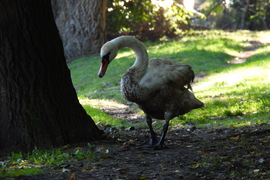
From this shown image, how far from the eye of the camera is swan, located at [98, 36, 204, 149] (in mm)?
7715

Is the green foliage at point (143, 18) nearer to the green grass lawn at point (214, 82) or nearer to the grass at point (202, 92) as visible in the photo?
the green grass lawn at point (214, 82)

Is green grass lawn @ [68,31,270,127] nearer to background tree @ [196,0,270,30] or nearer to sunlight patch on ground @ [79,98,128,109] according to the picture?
sunlight patch on ground @ [79,98,128,109]

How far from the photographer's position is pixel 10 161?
709cm

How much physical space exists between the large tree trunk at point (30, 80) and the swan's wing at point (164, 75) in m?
1.45

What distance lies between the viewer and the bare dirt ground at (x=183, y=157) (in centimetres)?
604

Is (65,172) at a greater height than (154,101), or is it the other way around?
(154,101)

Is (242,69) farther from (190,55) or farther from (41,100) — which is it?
(41,100)

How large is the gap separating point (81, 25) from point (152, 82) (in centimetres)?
2232

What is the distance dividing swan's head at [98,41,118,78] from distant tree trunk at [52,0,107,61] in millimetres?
20896

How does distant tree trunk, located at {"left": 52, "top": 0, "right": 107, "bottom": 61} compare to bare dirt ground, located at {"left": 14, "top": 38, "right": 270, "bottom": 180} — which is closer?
bare dirt ground, located at {"left": 14, "top": 38, "right": 270, "bottom": 180}

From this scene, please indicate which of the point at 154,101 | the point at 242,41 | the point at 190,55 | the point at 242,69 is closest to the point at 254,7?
the point at 242,41

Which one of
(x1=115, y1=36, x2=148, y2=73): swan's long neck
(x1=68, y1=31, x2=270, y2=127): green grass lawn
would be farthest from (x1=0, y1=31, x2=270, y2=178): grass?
(x1=115, y1=36, x2=148, y2=73): swan's long neck

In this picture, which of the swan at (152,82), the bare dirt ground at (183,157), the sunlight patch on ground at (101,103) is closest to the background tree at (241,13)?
the sunlight patch on ground at (101,103)

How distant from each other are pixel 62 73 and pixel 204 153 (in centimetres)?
266
